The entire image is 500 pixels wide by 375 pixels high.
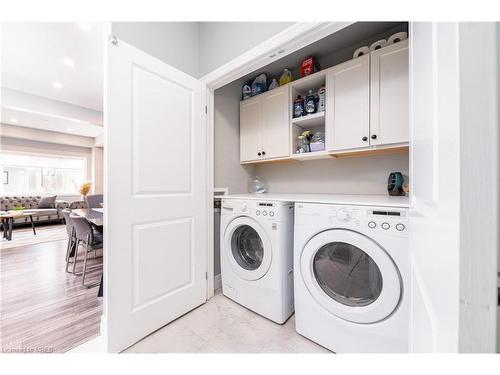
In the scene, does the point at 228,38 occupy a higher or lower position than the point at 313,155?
higher

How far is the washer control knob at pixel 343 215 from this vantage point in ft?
3.65

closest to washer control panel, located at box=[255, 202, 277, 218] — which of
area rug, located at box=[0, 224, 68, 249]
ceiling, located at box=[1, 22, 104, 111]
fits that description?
ceiling, located at box=[1, 22, 104, 111]

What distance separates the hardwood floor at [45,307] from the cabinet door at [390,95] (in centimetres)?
250

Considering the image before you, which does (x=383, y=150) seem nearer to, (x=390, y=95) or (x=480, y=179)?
(x=390, y=95)

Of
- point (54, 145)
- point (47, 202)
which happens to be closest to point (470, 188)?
point (47, 202)

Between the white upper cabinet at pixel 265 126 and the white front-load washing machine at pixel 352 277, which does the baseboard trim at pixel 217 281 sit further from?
the white upper cabinet at pixel 265 126

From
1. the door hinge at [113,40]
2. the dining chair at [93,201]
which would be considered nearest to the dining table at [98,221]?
the dining chair at [93,201]

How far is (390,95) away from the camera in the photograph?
1384 mm

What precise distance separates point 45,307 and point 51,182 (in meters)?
6.40

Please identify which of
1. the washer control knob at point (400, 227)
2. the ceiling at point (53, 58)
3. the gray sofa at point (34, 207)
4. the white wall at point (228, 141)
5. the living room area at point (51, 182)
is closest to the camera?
the washer control knob at point (400, 227)

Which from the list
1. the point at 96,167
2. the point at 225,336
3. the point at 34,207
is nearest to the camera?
the point at 225,336

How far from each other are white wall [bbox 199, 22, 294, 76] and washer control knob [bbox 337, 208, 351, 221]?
3.78ft

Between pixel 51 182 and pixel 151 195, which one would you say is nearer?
pixel 151 195
